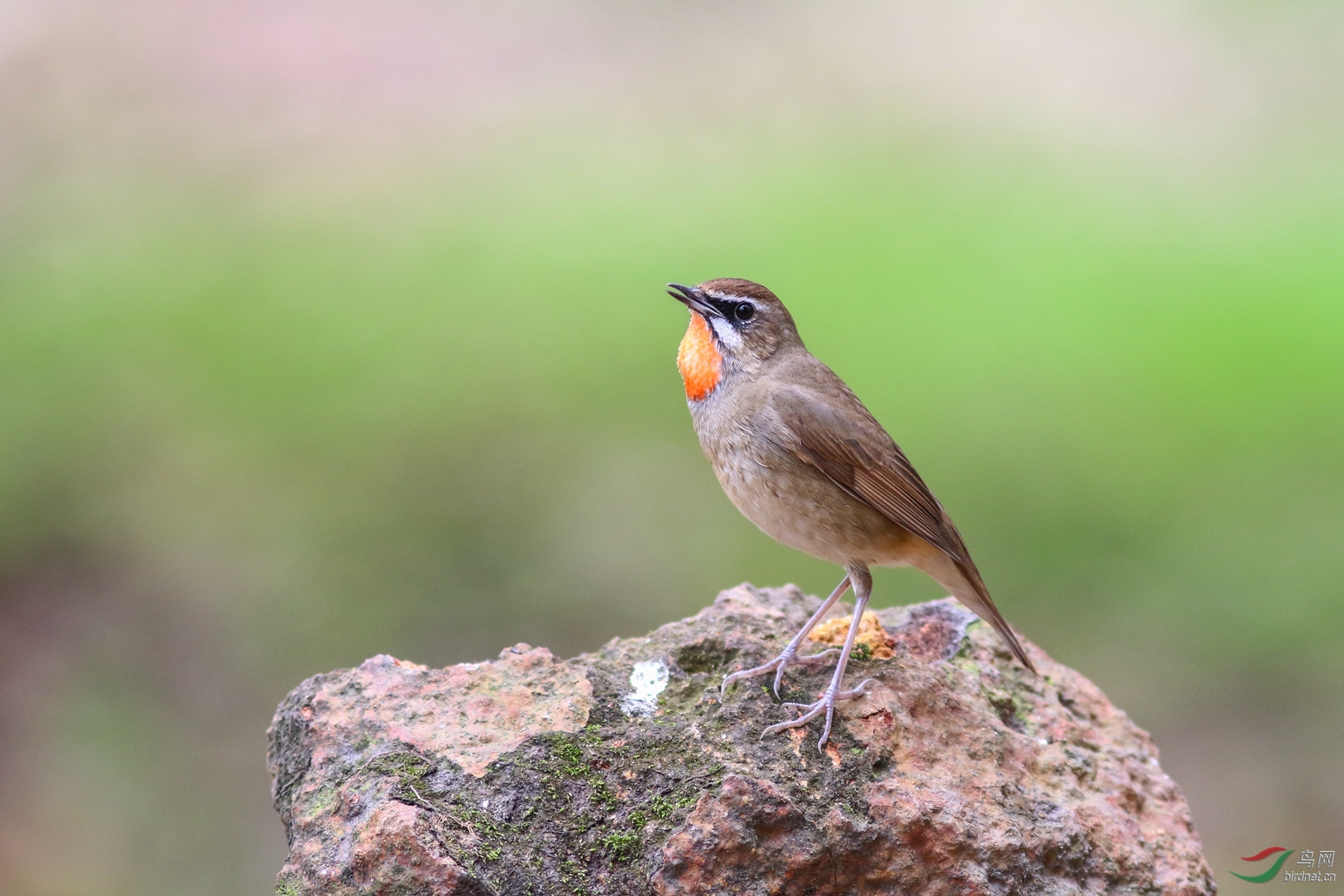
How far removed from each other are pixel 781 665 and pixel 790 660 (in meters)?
0.12

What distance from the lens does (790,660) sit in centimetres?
443

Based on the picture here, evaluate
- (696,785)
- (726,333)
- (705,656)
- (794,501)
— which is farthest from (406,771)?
(726,333)

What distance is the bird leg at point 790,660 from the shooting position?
4.25 metres

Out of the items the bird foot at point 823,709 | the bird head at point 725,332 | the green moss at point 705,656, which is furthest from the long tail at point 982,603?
the bird head at point 725,332

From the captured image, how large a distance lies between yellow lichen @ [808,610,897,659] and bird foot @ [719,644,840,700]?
0.14 m

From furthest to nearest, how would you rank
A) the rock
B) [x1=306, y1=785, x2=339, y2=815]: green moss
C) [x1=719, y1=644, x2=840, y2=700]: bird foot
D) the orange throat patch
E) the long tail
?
the orange throat patch, the long tail, [x1=719, y1=644, x2=840, y2=700]: bird foot, [x1=306, y1=785, x2=339, y2=815]: green moss, the rock

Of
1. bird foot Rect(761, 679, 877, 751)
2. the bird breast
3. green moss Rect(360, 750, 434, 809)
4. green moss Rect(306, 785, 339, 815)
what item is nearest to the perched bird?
the bird breast

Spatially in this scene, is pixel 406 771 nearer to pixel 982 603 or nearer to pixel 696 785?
pixel 696 785

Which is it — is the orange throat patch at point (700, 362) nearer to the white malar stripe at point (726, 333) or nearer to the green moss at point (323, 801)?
the white malar stripe at point (726, 333)

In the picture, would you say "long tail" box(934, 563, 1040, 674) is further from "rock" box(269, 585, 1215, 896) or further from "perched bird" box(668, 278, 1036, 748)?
"rock" box(269, 585, 1215, 896)

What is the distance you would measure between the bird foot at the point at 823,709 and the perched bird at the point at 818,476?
0.21 metres

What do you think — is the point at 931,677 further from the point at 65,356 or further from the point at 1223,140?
the point at 1223,140

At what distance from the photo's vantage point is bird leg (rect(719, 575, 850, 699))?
4250mm

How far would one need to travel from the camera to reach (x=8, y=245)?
9.91 m
